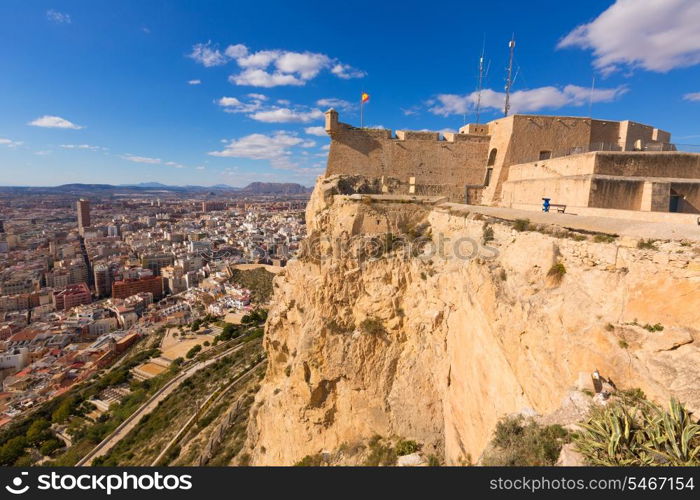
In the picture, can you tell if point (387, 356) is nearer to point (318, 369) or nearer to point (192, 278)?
point (318, 369)

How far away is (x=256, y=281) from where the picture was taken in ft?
192

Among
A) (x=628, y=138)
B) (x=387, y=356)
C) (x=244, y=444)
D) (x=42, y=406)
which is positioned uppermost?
(x=628, y=138)

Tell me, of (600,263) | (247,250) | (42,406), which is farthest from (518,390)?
(247,250)

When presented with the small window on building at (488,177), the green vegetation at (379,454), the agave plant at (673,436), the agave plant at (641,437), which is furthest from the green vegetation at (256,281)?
the agave plant at (673,436)

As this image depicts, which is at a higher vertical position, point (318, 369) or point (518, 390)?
point (518, 390)

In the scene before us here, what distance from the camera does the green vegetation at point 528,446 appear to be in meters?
3.67

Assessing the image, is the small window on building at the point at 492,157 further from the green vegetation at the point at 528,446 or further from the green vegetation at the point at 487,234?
the green vegetation at the point at 528,446

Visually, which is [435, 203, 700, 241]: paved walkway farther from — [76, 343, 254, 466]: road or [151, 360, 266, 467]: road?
[76, 343, 254, 466]: road

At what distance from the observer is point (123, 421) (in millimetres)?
23797

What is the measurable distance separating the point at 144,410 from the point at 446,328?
25.1 m

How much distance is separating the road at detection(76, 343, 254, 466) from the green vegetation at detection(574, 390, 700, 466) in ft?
87.0

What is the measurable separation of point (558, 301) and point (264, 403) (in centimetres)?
1239

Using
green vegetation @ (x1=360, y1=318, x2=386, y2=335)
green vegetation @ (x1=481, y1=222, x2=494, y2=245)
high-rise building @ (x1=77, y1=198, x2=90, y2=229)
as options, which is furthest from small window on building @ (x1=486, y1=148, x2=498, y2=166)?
high-rise building @ (x1=77, y1=198, x2=90, y2=229)

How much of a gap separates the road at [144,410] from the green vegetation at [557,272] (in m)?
26.5
